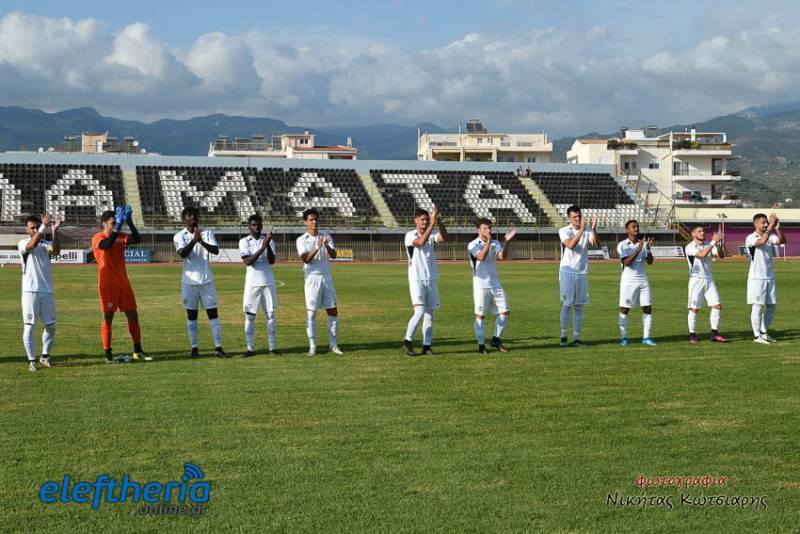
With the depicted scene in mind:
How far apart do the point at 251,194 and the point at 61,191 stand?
14.4 meters

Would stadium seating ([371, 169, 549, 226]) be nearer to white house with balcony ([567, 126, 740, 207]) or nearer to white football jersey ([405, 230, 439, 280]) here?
white house with balcony ([567, 126, 740, 207])

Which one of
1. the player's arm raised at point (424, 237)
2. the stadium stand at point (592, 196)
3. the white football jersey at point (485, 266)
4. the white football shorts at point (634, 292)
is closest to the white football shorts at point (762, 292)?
the white football shorts at point (634, 292)

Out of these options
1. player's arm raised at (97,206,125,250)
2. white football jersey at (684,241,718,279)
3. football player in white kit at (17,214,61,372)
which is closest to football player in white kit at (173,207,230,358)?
player's arm raised at (97,206,125,250)

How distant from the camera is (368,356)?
12.8 metres

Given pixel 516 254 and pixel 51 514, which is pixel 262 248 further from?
pixel 516 254

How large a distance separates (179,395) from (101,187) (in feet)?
187

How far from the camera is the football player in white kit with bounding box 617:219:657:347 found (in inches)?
547

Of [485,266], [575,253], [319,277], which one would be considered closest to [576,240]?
[575,253]

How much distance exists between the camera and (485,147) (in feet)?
302

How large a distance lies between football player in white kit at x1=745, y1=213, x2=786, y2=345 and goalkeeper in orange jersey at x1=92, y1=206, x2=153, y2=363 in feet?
34.8

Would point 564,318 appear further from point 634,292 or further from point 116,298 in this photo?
point 116,298

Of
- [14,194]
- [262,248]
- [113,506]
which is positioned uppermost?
[14,194]

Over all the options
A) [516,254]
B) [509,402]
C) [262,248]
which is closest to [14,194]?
[516,254]

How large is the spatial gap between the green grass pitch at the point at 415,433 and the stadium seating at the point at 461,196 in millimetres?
50372
